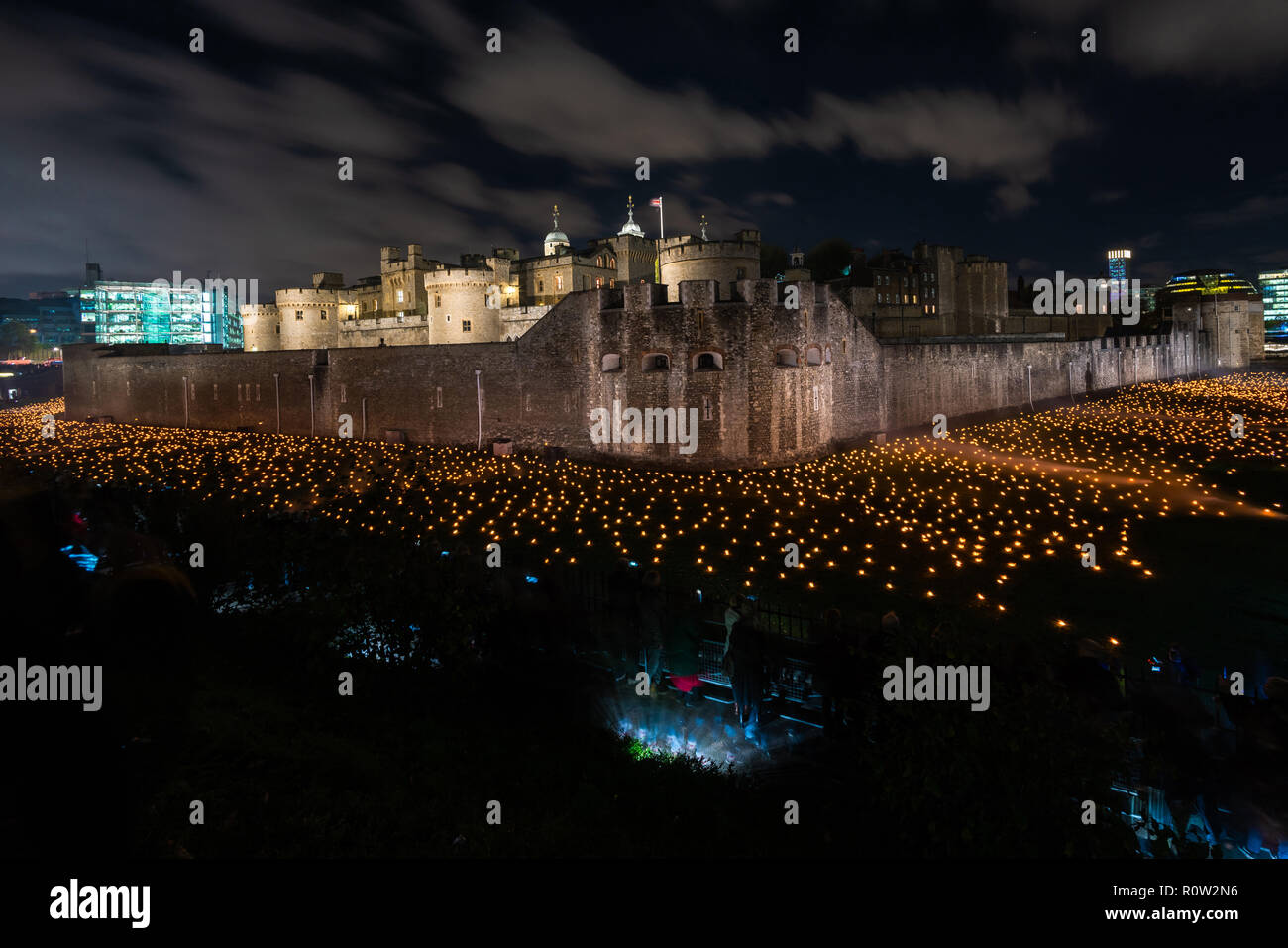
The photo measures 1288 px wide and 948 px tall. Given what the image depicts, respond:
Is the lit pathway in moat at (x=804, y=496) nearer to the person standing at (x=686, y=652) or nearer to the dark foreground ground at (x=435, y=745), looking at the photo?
the dark foreground ground at (x=435, y=745)

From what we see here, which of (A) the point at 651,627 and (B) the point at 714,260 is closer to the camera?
(A) the point at 651,627

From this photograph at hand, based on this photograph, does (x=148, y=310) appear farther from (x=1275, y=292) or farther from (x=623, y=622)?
(x=1275, y=292)

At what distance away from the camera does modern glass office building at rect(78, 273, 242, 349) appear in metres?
122

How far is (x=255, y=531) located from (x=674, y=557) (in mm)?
8032

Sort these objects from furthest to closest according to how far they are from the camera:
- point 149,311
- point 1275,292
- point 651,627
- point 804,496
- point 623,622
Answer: point 1275,292 → point 149,311 → point 804,496 → point 623,622 → point 651,627

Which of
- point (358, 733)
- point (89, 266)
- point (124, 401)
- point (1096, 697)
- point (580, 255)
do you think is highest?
point (89, 266)

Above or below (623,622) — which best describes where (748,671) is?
below

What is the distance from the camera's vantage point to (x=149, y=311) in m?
126

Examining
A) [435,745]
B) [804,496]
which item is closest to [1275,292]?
[804,496]

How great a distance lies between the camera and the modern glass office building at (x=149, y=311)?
12188cm

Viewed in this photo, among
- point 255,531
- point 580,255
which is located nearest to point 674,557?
point 255,531

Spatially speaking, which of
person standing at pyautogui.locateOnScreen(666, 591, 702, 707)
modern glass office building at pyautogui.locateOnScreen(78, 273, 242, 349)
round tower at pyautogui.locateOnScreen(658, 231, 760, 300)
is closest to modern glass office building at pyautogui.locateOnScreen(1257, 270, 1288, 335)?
round tower at pyautogui.locateOnScreen(658, 231, 760, 300)
